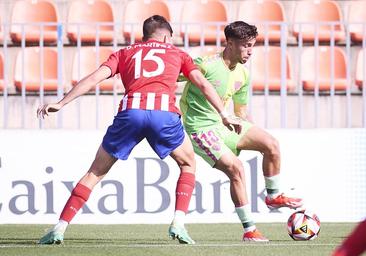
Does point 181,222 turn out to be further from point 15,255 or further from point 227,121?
point 15,255

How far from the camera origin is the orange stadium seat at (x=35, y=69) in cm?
1348

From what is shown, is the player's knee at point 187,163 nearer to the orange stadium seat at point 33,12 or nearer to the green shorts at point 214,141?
the green shorts at point 214,141

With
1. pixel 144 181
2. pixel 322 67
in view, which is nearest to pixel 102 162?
pixel 144 181

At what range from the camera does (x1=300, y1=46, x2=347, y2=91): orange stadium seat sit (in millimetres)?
13953

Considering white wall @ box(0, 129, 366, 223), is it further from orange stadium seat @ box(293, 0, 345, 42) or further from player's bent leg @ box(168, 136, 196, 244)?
player's bent leg @ box(168, 136, 196, 244)

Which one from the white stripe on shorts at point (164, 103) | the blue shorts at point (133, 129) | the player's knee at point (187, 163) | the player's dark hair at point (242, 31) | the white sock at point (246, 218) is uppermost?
the player's dark hair at point (242, 31)

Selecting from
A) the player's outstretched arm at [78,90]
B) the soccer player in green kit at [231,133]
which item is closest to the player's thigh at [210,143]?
the soccer player in green kit at [231,133]

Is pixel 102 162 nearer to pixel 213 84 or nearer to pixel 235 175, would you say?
pixel 235 175

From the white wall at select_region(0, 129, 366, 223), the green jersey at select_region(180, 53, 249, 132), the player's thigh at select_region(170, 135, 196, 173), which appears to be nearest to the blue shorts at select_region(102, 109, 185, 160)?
the player's thigh at select_region(170, 135, 196, 173)

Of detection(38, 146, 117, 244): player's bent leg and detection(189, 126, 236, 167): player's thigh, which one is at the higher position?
detection(189, 126, 236, 167): player's thigh

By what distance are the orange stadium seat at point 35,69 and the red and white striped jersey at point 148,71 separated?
4.71m

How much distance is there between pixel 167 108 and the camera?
28.6 ft

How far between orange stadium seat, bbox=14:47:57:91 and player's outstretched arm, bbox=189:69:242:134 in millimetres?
4929

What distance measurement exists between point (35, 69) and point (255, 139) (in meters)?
5.00
